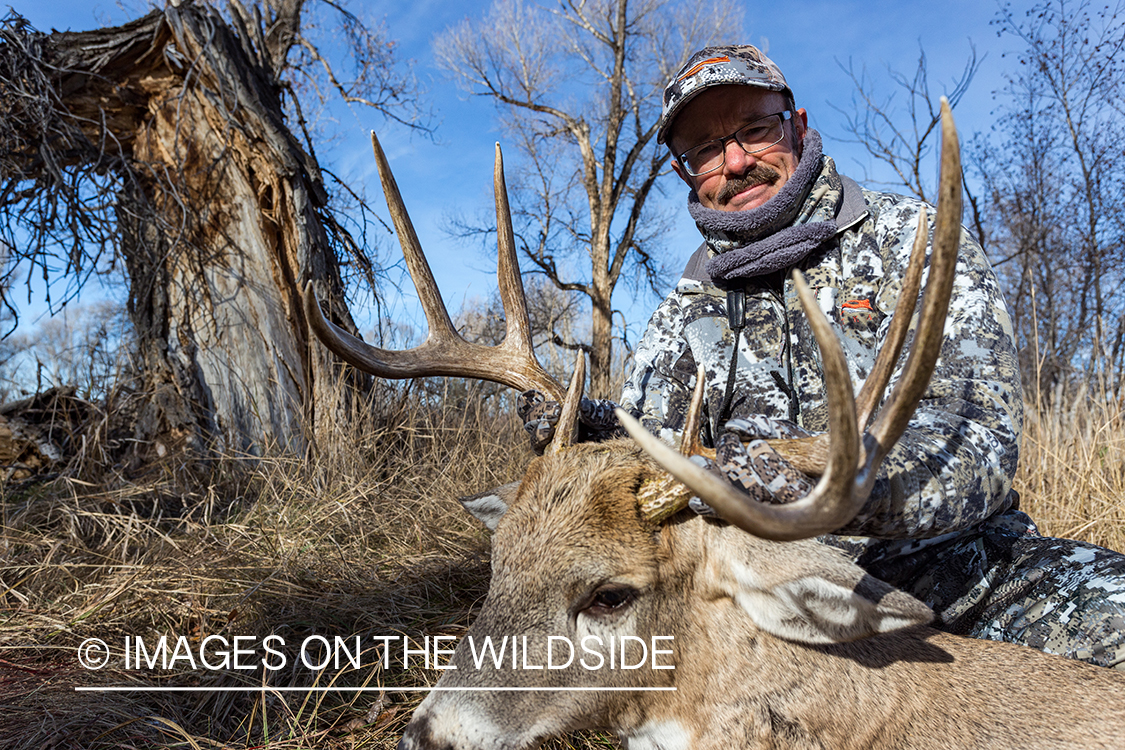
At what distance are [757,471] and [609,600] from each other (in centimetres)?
58

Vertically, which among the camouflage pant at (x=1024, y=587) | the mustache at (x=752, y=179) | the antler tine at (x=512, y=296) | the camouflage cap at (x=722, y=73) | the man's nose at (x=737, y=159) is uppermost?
the camouflage cap at (x=722, y=73)

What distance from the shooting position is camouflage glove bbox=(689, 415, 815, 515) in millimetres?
Result: 1577

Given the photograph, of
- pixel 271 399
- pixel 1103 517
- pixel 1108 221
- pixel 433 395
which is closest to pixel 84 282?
pixel 271 399

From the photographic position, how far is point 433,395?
644 centimetres

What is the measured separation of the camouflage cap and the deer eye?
2.24 metres

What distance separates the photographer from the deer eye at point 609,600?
188 cm

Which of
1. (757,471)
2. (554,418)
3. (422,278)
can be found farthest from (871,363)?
(422,278)

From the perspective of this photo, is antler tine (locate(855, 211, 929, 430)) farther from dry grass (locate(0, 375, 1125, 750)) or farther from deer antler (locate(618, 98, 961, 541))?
dry grass (locate(0, 375, 1125, 750))

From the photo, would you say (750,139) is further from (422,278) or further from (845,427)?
(845,427)

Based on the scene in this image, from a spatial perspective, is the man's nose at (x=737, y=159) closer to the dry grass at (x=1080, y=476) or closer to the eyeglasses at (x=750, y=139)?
the eyeglasses at (x=750, y=139)

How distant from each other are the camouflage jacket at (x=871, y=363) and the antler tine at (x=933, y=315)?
29cm

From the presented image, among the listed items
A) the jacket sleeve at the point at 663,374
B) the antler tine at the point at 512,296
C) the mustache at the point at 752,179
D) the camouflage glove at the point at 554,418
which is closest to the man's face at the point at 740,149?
the mustache at the point at 752,179

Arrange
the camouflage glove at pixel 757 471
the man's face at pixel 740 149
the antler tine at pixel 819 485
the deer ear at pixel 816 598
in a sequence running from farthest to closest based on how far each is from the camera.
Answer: the man's face at pixel 740 149, the deer ear at pixel 816 598, the camouflage glove at pixel 757 471, the antler tine at pixel 819 485

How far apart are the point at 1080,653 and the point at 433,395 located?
16.9 feet
